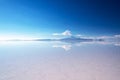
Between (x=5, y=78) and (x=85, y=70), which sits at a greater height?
(x=85, y=70)

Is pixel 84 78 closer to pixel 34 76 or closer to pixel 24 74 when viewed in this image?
pixel 34 76

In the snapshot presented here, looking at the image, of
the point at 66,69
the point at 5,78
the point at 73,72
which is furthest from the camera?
the point at 66,69

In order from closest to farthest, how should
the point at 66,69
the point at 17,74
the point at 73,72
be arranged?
the point at 17,74
the point at 73,72
the point at 66,69

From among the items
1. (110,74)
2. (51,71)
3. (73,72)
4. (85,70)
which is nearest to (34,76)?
(51,71)

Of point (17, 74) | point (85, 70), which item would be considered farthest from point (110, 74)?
point (17, 74)

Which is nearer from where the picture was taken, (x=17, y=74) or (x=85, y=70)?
(x=17, y=74)

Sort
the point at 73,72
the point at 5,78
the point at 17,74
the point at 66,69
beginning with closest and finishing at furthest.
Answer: the point at 5,78 → the point at 17,74 → the point at 73,72 → the point at 66,69

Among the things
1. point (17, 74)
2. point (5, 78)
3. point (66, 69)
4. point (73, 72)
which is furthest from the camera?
point (66, 69)

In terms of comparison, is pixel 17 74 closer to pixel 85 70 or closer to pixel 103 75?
pixel 85 70

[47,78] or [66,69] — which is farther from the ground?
[66,69]
